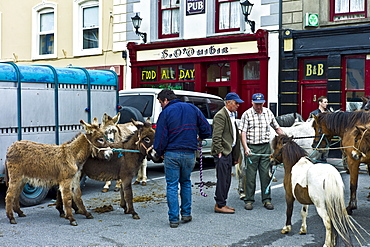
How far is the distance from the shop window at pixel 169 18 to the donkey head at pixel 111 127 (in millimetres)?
10209

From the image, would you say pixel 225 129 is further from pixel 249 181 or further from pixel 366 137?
pixel 366 137

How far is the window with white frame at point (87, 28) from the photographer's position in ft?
70.8

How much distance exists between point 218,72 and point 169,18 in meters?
3.21

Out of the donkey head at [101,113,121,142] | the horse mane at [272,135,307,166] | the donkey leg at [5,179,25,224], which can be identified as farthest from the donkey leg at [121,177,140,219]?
the horse mane at [272,135,307,166]

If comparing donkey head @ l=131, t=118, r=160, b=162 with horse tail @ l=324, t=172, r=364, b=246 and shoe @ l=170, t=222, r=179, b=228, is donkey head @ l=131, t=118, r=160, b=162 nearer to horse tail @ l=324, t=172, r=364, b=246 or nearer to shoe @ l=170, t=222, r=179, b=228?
shoe @ l=170, t=222, r=179, b=228

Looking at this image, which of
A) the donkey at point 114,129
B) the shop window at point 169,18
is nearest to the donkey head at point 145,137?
the donkey at point 114,129

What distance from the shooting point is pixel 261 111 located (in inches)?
359

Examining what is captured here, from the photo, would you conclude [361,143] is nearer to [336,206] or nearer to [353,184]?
[353,184]

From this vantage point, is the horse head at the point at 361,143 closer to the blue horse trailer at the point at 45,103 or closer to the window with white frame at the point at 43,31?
the blue horse trailer at the point at 45,103

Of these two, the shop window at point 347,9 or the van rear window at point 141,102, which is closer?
the van rear window at point 141,102

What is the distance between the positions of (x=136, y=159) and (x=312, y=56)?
1001 centimetres

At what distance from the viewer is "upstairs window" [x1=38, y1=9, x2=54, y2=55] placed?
22812 millimetres

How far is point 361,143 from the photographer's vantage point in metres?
8.23

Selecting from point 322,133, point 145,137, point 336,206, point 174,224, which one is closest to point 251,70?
point 322,133
